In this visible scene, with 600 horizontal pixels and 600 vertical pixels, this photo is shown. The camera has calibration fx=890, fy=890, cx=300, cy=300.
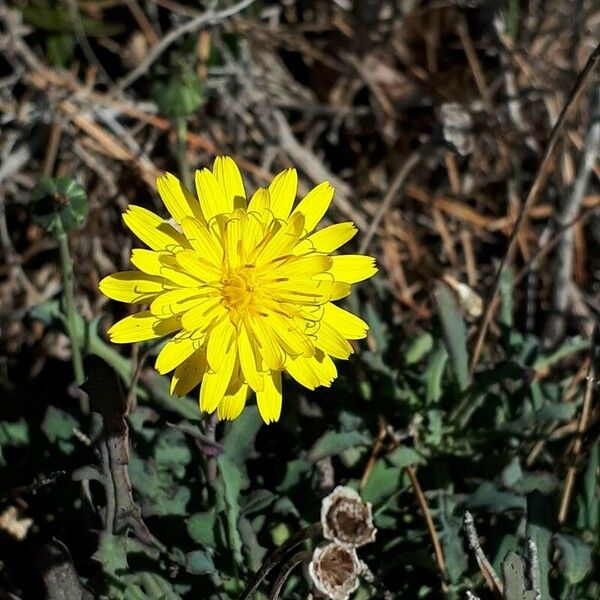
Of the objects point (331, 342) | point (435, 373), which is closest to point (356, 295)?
point (435, 373)

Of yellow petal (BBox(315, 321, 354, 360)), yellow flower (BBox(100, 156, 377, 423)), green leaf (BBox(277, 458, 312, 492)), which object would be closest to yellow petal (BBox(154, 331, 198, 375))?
yellow flower (BBox(100, 156, 377, 423))

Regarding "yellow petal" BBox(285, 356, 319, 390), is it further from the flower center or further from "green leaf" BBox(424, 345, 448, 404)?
"green leaf" BBox(424, 345, 448, 404)

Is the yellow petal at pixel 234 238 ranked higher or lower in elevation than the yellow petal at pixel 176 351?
higher

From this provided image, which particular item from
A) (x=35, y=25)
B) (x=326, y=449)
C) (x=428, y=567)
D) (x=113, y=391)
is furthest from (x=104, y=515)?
(x=35, y=25)

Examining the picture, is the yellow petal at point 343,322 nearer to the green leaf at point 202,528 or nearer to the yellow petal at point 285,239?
the yellow petal at point 285,239

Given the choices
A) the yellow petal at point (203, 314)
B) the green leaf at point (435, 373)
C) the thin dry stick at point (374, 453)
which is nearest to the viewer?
the yellow petal at point (203, 314)

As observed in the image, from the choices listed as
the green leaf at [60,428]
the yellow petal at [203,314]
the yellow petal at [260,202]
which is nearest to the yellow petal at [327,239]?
the yellow petal at [260,202]
